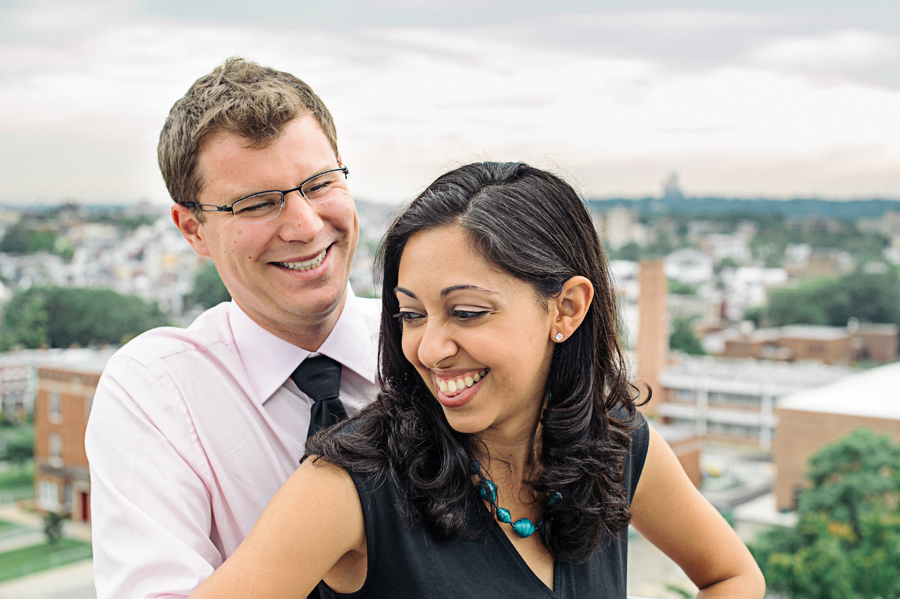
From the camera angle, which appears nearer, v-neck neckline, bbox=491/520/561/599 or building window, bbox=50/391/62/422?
v-neck neckline, bbox=491/520/561/599

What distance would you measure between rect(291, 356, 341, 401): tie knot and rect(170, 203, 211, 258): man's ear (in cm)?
26

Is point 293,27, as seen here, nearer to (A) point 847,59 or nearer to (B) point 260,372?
(A) point 847,59

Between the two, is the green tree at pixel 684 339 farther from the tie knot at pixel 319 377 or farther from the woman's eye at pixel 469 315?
the woman's eye at pixel 469 315

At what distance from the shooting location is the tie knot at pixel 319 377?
1.22m

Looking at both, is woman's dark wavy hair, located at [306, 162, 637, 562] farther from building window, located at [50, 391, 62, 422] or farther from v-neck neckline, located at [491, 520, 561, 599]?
building window, located at [50, 391, 62, 422]

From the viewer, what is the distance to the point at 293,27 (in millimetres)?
30266

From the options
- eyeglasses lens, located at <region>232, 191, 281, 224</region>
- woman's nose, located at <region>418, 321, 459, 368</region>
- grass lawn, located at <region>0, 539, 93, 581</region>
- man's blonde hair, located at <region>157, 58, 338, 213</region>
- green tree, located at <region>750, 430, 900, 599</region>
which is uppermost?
man's blonde hair, located at <region>157, 58, 338, 213</region>

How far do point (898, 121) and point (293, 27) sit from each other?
982 inches

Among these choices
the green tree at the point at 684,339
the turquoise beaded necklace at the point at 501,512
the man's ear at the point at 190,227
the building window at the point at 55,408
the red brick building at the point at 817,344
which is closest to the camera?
the turquoise beaded necklace at the point at 501,512

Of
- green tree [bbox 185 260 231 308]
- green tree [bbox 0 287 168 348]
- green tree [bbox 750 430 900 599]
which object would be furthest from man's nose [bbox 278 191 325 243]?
green tree [bbox 185 260 231 308]

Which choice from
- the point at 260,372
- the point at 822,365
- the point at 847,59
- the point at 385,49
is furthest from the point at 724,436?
the point at 260,372

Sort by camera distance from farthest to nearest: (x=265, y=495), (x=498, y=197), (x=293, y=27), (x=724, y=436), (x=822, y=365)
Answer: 1. (x=293, y=27)
2. (x=822, y=365)
3. (x=724, y=436)
4. (x=265, y=495)
5. (x=498, y=197)

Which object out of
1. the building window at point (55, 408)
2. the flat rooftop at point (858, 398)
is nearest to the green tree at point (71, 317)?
the building window at point (55, 408)

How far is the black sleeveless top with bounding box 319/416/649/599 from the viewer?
37.7 inches
